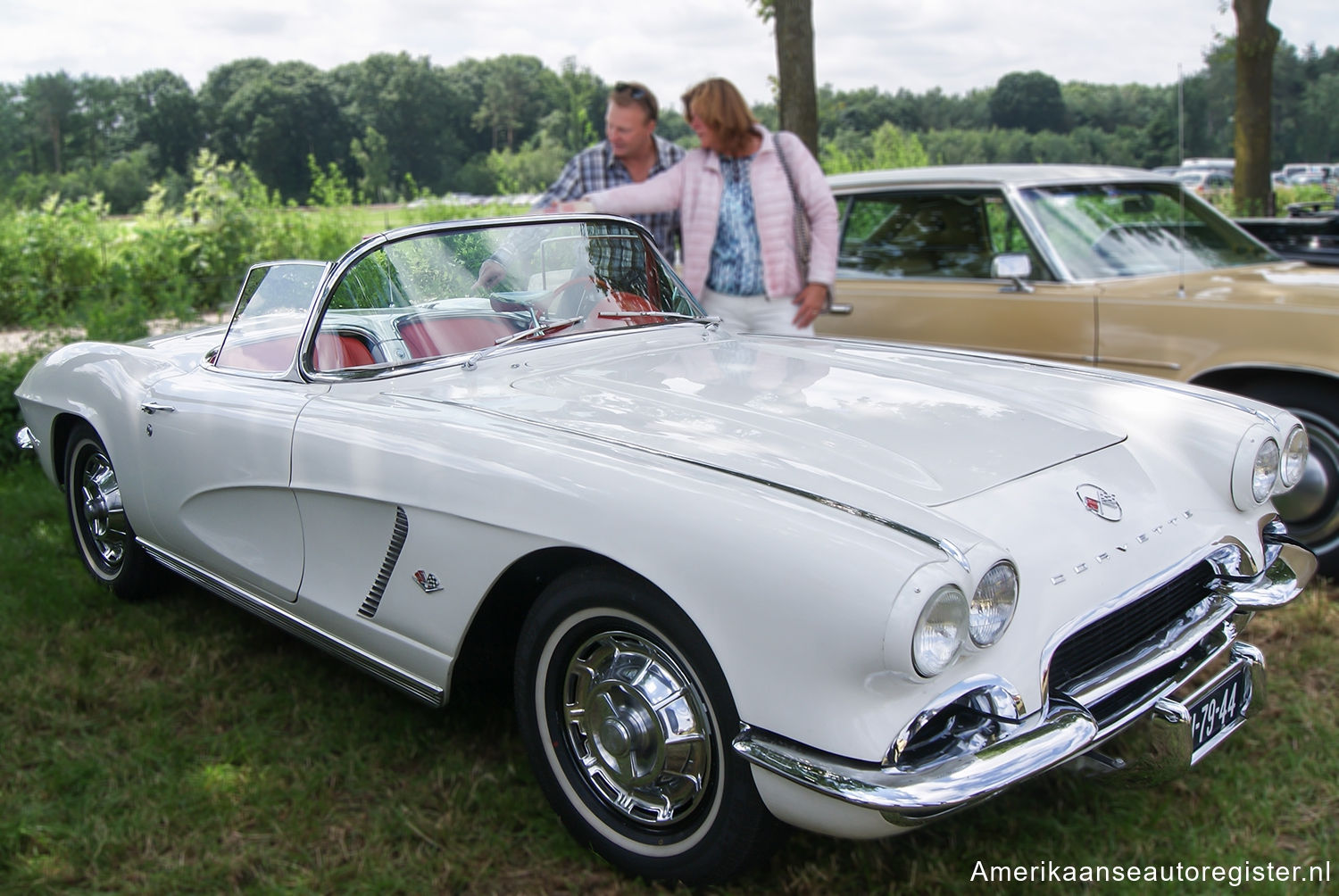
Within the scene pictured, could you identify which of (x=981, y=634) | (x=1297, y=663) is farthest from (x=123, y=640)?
(x=1297, y=663)

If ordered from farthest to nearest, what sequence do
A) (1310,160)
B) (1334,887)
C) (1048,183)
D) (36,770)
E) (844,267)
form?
(1310,160), (844,267), (1048,183), (36,770), (1334,887)

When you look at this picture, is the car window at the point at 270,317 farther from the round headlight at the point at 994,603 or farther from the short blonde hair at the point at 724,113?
the round headlight at the point at 994,603

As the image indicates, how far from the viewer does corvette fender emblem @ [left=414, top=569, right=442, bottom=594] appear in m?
2.23

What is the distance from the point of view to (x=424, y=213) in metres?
12.3

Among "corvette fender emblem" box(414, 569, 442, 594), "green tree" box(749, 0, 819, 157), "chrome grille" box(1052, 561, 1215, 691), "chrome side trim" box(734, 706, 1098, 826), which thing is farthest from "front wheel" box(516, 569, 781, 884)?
"green tree" box(749, 0, 819, 157)

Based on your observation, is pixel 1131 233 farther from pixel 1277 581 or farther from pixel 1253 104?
pixel 1253 104

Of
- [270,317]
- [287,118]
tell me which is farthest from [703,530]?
[287,118]

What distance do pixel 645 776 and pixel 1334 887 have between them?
138 cm

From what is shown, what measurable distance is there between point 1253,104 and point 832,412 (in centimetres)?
913

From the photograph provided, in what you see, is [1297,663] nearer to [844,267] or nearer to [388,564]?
[388,564]

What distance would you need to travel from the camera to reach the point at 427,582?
88.9 inches

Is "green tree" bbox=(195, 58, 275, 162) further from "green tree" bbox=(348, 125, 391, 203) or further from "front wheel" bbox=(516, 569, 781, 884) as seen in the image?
"front wheel" bbox=(516, 569, 781, 884)

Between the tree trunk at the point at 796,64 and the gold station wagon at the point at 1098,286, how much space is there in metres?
1.28

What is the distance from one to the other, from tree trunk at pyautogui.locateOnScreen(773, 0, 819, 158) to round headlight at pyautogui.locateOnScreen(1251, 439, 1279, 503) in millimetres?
4616
